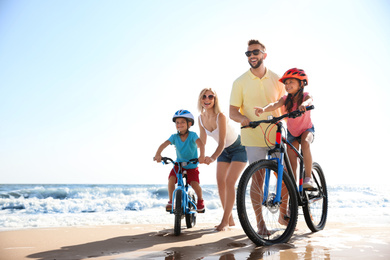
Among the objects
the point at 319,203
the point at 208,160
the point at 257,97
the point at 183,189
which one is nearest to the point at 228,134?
the point at 208,160

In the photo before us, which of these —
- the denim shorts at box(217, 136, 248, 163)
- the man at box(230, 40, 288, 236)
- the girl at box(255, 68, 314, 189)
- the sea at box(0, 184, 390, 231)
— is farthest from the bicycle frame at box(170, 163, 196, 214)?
the sea at box(0, 184, 390, 231)

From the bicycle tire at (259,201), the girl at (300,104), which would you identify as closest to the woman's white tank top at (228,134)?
the girl at (300,104)

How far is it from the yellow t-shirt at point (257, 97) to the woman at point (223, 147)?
459 millimetres

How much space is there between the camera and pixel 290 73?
13.1 ft

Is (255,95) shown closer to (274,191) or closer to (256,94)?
(256,94)

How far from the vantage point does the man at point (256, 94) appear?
409 cm

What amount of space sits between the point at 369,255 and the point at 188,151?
2.55 metres

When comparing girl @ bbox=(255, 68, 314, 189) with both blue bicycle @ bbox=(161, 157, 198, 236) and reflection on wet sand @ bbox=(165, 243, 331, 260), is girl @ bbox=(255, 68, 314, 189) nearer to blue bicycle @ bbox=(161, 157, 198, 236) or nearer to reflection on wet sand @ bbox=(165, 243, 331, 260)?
reflection on wet sand @ bbox=(165, 243, 331, 260)

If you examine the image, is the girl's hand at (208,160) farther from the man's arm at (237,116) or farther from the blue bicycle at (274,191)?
the blue bicycle at (274,191)

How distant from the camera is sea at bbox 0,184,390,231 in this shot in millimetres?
6906

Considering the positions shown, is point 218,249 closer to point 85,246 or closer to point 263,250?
point 263,250

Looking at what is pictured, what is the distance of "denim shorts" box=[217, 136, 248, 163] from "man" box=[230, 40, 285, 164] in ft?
1.58

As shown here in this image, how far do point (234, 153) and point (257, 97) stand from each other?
953 mm

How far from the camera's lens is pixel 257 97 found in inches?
163
